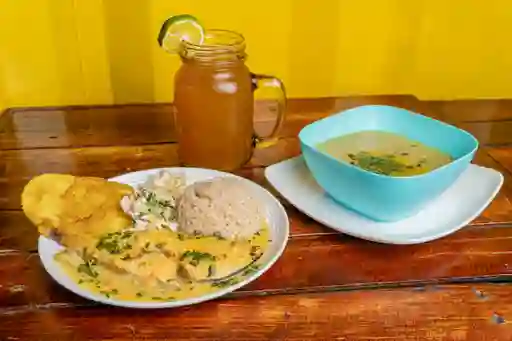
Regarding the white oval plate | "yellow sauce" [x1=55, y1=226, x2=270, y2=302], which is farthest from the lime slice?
"yellow sauce" [x1=55, y1=226, x2=270, y2=302]

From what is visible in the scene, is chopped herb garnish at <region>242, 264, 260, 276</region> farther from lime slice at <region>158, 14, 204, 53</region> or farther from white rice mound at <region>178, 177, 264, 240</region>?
lime slice at <region>158, 14, 204, 53</region>

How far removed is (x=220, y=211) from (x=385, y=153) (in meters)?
0.25

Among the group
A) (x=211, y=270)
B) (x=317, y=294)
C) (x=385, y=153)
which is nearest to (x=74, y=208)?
(x=211, y=270)

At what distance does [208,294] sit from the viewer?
669mm

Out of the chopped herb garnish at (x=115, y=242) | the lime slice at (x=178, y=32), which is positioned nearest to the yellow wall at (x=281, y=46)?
the lime slice at (x=178, y=32)

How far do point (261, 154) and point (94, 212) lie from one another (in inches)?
12.6

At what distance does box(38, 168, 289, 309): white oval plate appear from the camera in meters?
0.66

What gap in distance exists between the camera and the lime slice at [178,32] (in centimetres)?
91

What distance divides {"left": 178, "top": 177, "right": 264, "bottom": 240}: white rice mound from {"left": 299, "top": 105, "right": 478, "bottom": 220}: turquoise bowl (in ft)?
0.32

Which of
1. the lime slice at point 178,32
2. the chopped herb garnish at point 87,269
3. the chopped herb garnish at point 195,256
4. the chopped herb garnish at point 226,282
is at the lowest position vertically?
the chopped herb garnish at point 226,282

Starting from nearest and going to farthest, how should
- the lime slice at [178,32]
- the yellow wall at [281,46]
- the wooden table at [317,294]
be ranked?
the wooden table at [317,294] → the lime slice at [178,32] → the yellow wall at [281,46]

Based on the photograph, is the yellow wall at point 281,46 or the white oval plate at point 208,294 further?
the yellow wall at point 281,46

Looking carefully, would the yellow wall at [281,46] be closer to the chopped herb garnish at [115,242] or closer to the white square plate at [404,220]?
the white square plate at [404,220]

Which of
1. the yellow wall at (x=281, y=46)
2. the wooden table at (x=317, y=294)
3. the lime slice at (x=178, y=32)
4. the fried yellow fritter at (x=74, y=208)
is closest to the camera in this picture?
the wooden table at (x=317, y=294)
